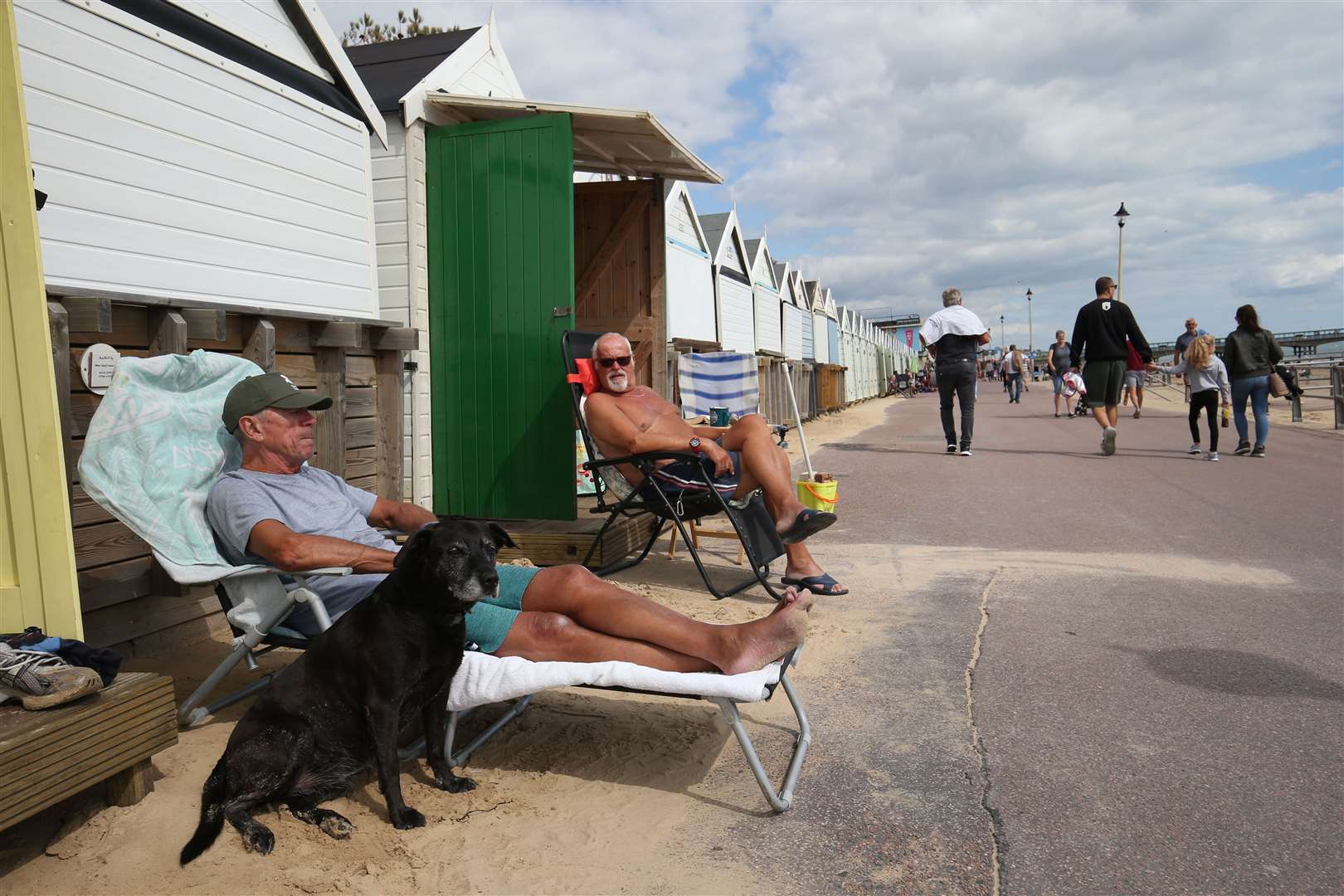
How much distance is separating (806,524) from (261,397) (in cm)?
242

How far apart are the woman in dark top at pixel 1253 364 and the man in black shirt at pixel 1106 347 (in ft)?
2.93

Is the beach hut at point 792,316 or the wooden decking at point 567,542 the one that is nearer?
the wooden decking at point 567,542

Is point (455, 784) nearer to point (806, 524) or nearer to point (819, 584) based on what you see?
point (806, 524)

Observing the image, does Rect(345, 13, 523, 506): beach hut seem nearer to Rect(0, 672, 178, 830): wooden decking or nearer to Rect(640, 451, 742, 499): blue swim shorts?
Rect(640, 451, 742, 499): blue swim shorts

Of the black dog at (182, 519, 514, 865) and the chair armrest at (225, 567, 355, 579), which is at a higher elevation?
the chair armrest at (225, 567, 355, 579)

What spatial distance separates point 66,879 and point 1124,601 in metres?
4.35

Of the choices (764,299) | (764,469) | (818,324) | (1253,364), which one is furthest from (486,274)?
(818,324)

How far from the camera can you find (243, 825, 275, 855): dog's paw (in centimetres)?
225

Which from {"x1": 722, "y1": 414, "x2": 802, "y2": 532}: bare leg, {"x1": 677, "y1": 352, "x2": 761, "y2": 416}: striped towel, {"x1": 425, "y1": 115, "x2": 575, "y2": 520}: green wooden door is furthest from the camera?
{"x1": 677, "y1": 352, "x2": 761, "y2": 416}: striped towel

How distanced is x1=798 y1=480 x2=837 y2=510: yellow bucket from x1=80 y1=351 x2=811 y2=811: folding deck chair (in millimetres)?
2513

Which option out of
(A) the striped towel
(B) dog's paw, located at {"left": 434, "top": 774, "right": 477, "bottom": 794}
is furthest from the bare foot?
(A) the striped towel

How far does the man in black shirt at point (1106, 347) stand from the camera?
33.7ft

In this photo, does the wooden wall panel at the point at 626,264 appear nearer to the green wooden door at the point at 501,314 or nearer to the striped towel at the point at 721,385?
the striped towel at the point at 721,385

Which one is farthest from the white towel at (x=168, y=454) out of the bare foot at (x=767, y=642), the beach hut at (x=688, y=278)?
the beach hut at (x=688, y=278)
